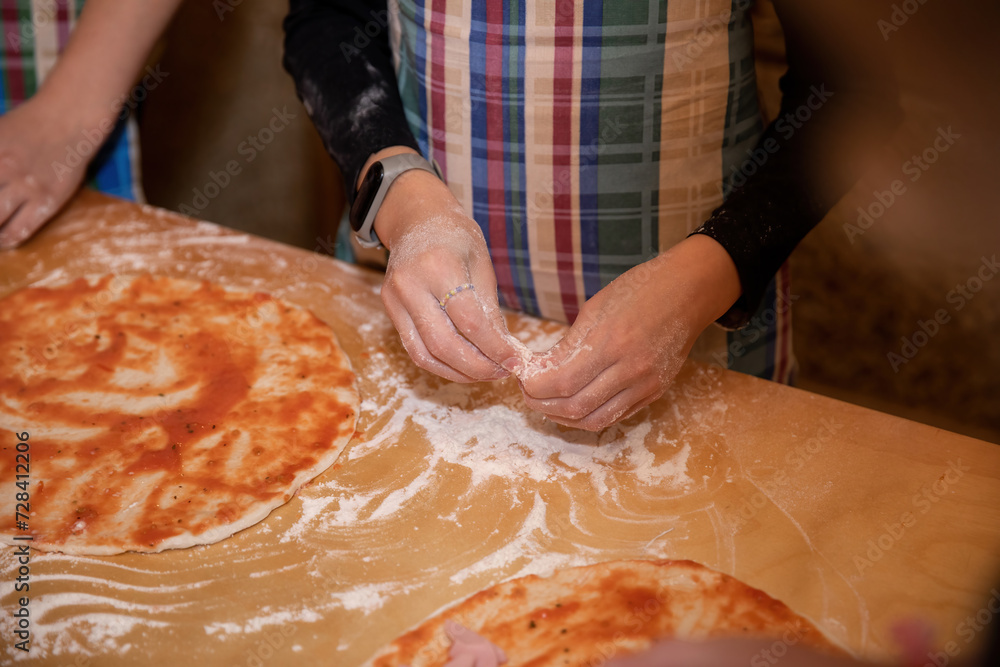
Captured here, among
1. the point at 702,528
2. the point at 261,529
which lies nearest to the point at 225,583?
the point at 261,529

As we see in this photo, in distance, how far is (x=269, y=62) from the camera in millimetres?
3084

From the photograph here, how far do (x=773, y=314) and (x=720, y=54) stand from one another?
0.55 metres

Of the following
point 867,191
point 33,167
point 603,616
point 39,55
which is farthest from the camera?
point 867,191

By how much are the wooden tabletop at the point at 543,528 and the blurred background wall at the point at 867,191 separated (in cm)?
53

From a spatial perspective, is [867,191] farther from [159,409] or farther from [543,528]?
[159,409]

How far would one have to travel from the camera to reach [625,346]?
104cm

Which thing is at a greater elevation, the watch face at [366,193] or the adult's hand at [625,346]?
the watch face at [366,193]

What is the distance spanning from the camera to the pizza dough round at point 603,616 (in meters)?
0.87

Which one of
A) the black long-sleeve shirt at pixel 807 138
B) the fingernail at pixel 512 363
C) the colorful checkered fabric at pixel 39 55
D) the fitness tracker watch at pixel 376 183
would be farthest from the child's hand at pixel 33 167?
the black long-sleeve shirt at pixel 807 138

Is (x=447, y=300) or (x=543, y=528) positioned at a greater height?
(x=447, y=300)

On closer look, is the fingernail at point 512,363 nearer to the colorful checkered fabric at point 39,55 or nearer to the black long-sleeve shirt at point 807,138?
the black long-sleeve shirt at point 807,138

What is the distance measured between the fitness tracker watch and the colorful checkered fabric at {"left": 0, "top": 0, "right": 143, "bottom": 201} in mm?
1019

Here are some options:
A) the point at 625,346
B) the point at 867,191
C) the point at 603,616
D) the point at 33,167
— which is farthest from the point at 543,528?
the point at 867,191

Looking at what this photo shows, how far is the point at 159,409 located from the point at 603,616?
0.83 meters
